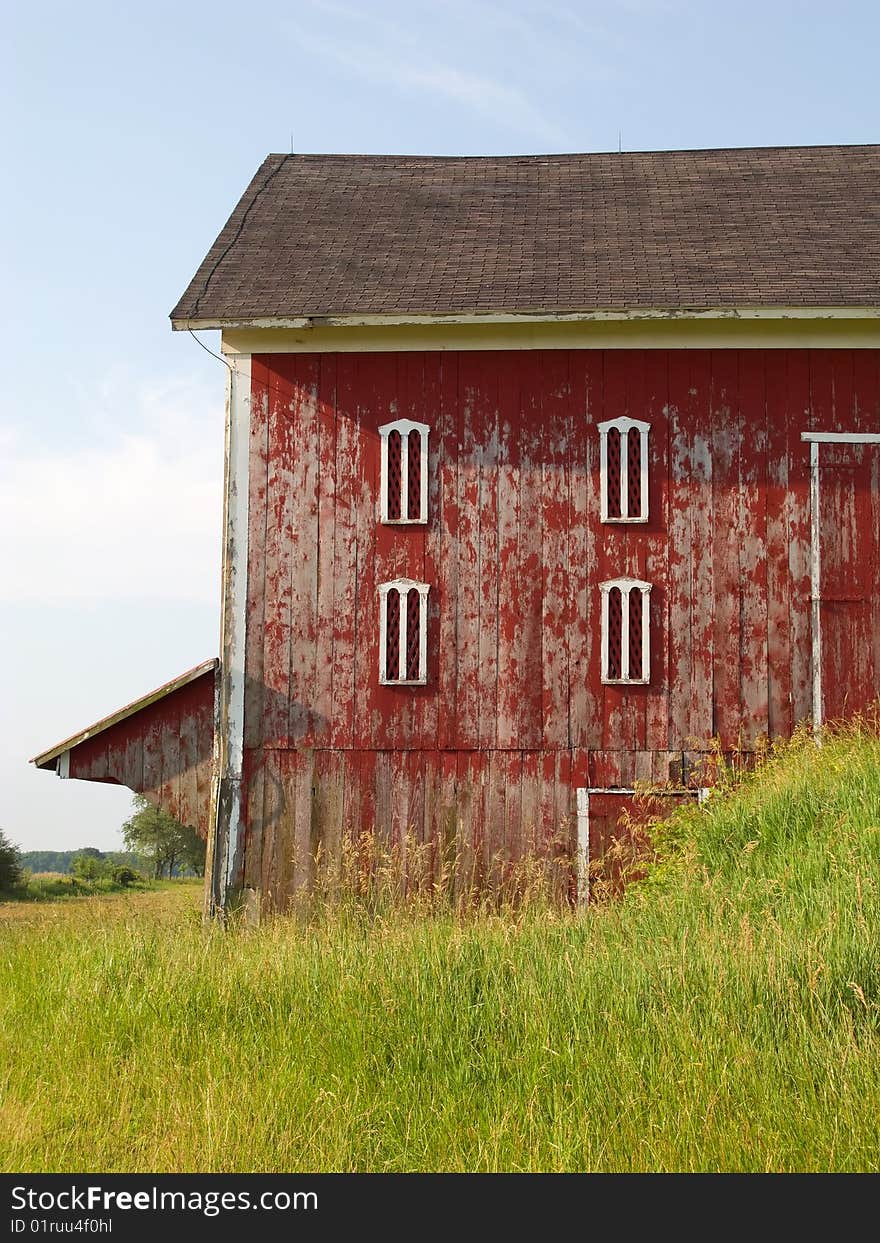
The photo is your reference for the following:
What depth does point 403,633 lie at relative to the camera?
11148mm

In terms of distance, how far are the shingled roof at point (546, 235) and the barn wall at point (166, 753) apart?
3.56 metres

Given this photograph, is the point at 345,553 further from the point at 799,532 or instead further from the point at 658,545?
the point at 799,532

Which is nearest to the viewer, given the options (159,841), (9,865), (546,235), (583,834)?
(583,834)

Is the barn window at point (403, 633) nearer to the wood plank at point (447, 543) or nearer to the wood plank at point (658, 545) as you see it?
the wood plank at point (447, 543)

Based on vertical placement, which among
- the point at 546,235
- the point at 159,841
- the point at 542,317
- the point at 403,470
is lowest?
the point at 159,841

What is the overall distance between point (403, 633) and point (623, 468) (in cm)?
256

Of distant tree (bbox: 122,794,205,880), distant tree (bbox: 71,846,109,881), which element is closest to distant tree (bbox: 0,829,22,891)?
distant tree (bbox: 71,846,109,881)

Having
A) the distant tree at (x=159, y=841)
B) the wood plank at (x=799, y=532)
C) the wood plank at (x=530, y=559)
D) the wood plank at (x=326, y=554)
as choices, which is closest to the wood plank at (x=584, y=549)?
the wood plank at (x=530, y=559)

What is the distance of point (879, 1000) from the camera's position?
5.79 meters

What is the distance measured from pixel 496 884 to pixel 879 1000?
5.41 m

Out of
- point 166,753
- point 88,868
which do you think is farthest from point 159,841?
point 166,753

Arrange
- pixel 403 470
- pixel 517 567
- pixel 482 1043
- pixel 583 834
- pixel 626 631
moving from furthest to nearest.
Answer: pixel 403 470, pixel 517 567, pixel 626 631, pixel 583 834, pixel 482 1043

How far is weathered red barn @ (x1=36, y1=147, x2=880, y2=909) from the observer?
1099cm

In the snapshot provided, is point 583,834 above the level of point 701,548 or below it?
below
